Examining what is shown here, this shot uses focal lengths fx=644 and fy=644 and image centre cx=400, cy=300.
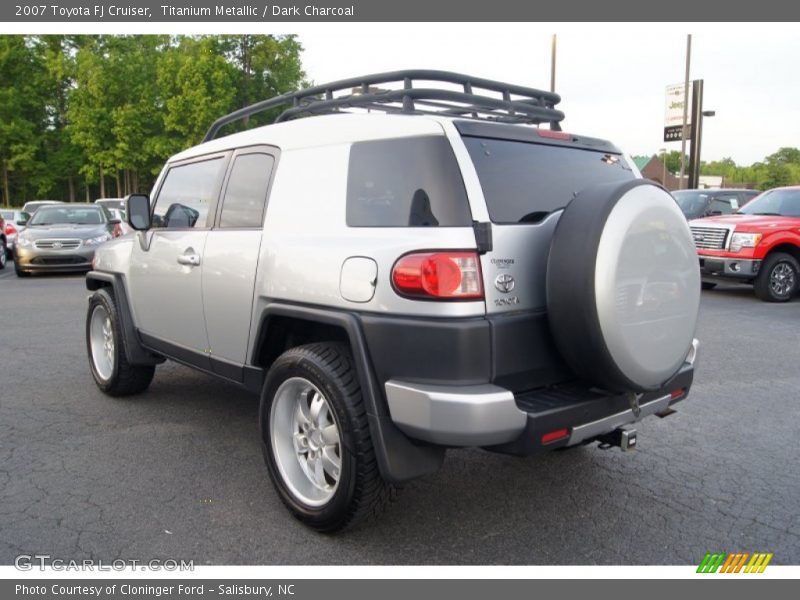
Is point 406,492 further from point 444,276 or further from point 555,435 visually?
point 444,276

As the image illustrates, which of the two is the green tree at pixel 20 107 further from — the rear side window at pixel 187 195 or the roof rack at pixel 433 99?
the roof rack at pixel 433 99

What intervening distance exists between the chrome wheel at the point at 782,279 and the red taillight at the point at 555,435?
9.52 metres

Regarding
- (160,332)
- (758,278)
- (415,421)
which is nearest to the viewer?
(415,421)

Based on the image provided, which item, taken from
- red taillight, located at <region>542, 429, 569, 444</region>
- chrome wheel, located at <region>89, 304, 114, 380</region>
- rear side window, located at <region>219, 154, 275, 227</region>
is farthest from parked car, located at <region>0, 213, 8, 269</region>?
red taillight, located at <region>542, 429, 569, 444</region>

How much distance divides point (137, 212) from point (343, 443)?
8.97ft

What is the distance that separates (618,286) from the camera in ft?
8.61

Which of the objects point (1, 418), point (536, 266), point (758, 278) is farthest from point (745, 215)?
point (1, 418)

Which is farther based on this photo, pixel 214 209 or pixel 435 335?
pixel 214 209

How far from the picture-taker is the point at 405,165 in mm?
2828

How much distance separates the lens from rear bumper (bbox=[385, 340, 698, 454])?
246 centimetres

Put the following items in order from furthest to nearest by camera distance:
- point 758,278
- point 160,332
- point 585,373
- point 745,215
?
point 745,215
point 758,278
point 160,332
point 585,373

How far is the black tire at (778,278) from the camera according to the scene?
10500mm

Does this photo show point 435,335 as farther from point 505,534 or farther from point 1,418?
point 1,418

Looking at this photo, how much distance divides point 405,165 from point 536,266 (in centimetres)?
73
